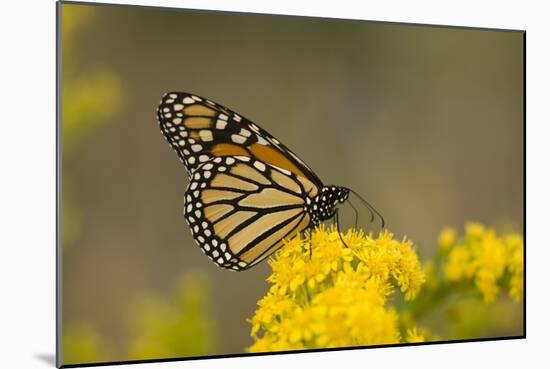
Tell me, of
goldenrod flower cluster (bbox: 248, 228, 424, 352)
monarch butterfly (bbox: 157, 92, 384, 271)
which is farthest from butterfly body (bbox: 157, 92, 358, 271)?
goldenrod flower cluster (bbox: 248, 228, 424, 352)

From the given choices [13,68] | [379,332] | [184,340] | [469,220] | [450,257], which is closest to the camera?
[379,332]

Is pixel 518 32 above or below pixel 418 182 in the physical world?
above

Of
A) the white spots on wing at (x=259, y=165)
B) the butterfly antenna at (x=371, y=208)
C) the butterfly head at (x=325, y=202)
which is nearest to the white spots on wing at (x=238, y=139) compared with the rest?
the white spots on wing at (x=259, y=165)

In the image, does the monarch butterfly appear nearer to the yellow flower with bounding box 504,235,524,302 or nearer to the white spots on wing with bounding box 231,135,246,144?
the white spots on wing with bounding box 231,135,246,144

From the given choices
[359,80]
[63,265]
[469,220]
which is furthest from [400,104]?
[63,265]

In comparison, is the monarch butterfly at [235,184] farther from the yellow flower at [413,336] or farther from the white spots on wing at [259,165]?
the yellow flower at [413,336]

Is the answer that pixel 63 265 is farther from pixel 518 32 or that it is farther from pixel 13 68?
pixel 518 32

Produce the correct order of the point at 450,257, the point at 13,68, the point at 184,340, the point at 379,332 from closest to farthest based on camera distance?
the point at 379,332 < the point at 13,68 < the point at 184,340 < the point at 450,257
